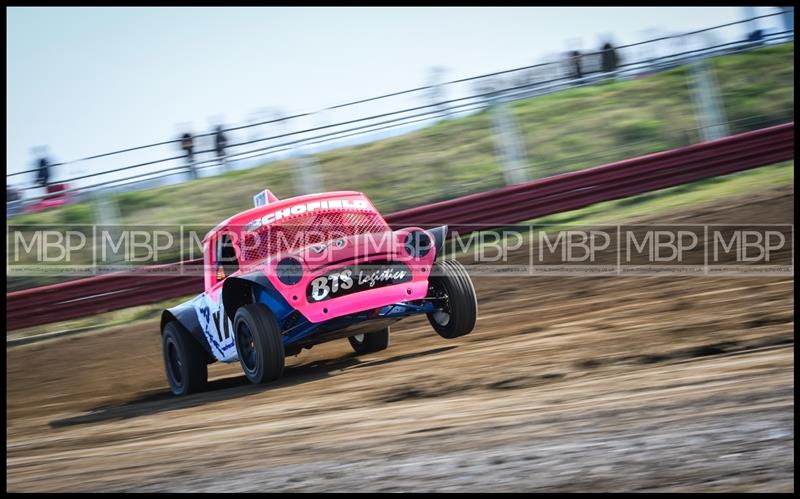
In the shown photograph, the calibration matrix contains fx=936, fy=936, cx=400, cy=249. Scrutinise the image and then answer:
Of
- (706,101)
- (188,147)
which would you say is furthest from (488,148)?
(188,147)

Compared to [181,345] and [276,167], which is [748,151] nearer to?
[276,167]

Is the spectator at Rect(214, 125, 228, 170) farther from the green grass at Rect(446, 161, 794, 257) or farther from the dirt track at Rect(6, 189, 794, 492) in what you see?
the dirt track at Rect(6, 189, 794, 492)

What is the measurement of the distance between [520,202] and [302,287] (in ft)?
25.8

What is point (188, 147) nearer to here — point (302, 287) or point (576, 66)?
point (576, 66)

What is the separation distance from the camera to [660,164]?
49.2ft

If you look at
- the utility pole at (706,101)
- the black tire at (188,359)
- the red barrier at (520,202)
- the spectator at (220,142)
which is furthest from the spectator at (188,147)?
the utility pole at (706,101)

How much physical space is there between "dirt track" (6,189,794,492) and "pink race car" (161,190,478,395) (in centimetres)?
32

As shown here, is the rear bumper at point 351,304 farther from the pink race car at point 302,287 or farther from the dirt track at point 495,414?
the dirt track at point 495,414

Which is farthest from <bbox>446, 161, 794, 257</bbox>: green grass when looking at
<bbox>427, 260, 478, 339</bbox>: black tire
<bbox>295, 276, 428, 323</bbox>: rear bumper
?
<bbox>295, 276, 428, 323</bbox>: rear bumper

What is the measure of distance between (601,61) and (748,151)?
9.29 feet

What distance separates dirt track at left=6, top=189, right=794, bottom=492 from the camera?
171 inches

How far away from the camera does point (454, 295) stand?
7.98 metres

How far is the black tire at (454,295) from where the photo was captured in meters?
7.92

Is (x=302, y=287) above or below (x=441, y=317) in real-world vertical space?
above
